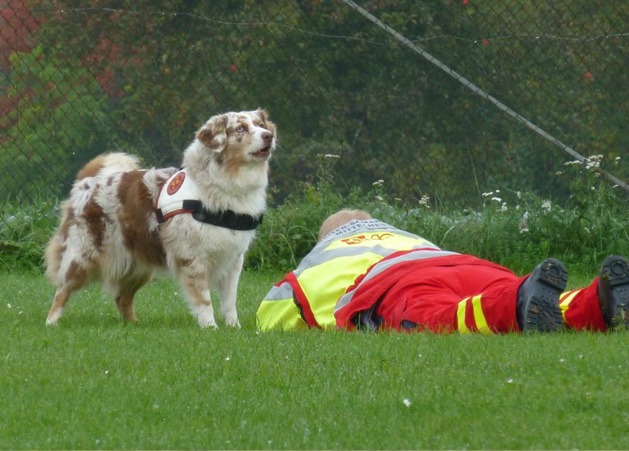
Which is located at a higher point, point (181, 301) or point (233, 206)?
point (233, 206)

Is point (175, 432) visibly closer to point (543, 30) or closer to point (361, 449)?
point (361, 449)

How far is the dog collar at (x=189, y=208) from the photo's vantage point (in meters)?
7.39

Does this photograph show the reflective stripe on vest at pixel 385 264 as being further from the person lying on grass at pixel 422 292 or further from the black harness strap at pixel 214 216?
the black harness strap at pixel 214 216

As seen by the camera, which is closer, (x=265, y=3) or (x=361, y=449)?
(x=361, y=449)

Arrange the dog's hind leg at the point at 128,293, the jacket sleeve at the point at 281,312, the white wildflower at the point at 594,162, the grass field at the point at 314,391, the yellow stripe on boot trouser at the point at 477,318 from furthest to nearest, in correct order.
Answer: the white wildflower at the point at 594,162
the dog's hind leg at the point at 128,293
the jacket sleeve at the point at 281,312
the yellow stripe on boot trouser at the point at 477,318
the grass field at the point at 314,391

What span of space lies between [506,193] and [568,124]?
2.58 ft

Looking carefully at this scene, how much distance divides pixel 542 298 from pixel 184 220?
8.01 ft

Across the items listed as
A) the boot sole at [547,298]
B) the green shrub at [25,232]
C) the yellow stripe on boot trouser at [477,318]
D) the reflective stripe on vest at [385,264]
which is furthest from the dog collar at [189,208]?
the green shrub at [25,232]

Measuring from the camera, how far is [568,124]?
1077 centimetres

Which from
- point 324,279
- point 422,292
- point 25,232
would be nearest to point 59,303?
point 324,279

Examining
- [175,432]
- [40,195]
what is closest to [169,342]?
[175,432]

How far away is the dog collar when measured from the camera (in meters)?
7.39

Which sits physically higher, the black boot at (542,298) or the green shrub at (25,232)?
the green shrub at (25,232)

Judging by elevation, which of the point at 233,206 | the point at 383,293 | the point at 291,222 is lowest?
the point at 291,222
